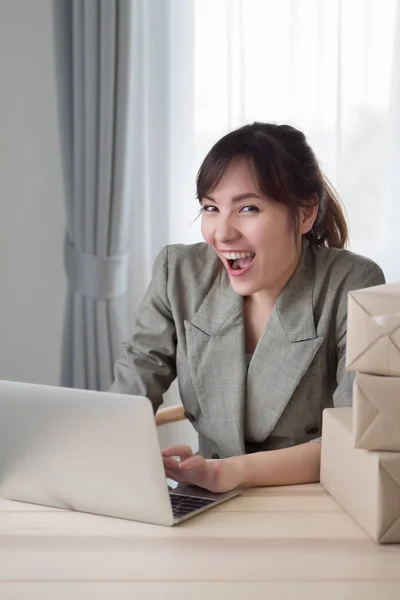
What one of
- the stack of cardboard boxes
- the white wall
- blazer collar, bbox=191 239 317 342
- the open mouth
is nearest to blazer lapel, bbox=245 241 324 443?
blazer collar, bbox=191 239 317 342

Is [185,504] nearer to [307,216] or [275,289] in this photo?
[275,289]

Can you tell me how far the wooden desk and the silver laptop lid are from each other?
0.10ft

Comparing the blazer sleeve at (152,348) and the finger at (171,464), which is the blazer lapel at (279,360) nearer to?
the blazer sleeve at (152,348)

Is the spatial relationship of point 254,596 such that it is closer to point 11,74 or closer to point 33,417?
point 33,417

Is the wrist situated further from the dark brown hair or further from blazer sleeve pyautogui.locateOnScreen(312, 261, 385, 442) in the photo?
the dark brown hair

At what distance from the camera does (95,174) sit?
3.01m

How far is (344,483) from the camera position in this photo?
1.40m

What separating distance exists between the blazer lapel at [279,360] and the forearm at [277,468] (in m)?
0.28

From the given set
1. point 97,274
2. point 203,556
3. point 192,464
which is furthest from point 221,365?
point 97,274

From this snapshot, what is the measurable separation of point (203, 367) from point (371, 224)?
1278mm

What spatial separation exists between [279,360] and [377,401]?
65cm

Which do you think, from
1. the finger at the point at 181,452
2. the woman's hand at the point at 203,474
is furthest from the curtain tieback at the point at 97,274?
the woman's hand at the point at 203,474

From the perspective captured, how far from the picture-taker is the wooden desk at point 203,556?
3.62 feet

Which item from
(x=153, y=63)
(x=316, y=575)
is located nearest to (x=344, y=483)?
(x=316, y=575)
